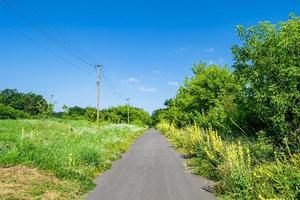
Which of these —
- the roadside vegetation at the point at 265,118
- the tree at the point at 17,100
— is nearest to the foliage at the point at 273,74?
the roadside vegetation at the point at 265,118

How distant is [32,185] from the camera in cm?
1112

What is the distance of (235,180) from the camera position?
10.5 m

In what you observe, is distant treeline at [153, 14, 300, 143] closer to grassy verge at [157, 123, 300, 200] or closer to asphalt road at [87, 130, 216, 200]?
grassy verge at [157, 123, 300, 200]

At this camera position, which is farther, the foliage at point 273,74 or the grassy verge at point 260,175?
the foliage at point 273,74

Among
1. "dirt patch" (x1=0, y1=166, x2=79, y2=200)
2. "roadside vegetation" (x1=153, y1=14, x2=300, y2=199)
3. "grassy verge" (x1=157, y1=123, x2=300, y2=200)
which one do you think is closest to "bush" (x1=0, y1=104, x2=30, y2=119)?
"roadside vegetation" (x1=153, y1=14, x2=300, y2=199)

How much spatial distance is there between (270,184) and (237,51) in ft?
24.5

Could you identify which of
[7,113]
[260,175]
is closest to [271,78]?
[260,175]

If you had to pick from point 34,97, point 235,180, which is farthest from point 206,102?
point 34,97

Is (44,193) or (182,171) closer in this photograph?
(44,193)

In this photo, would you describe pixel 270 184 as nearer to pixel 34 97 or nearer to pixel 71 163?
pixel 71 163

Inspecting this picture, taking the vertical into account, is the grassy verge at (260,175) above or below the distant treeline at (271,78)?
below

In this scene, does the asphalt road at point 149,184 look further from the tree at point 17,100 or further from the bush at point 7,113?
the tree at point 17,100

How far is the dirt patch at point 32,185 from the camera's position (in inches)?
408

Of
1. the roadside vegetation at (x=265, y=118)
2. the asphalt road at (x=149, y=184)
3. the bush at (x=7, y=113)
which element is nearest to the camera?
the roadside vegetation at (x=265, y=118)
